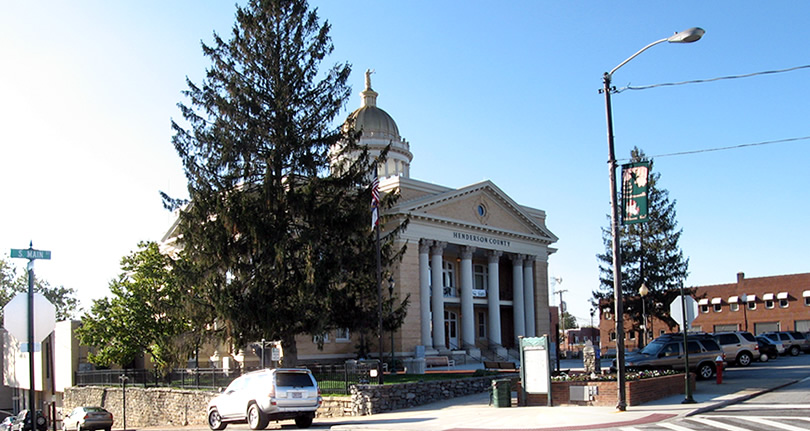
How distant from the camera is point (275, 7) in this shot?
109ft

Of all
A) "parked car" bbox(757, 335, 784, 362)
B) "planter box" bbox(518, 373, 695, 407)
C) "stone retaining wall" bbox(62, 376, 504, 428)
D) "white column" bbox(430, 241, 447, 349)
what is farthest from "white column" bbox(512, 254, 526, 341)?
"planter box" bbox(518, 373, 695, 407)

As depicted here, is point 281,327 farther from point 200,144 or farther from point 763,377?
point 763,377

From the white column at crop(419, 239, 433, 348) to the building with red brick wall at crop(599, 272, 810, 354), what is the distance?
2763 centimetres

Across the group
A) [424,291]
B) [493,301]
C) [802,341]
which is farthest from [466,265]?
[802,341]

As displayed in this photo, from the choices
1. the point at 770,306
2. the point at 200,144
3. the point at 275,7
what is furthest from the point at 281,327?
the point at 770,306

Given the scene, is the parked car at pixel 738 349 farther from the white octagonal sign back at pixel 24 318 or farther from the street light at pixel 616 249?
the white octagonal sign back at pixel 24 318

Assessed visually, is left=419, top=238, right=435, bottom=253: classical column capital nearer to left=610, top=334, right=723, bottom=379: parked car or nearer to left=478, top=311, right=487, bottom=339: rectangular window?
left=478, top=311, right=487, bottom=339: rectangular window

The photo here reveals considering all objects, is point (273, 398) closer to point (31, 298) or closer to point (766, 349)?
point (31, 298)

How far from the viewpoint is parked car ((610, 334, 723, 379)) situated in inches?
1176

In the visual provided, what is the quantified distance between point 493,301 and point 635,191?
34435 mm

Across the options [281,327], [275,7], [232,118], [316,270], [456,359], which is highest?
[275,7]

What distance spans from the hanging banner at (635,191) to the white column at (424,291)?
28.0 metres

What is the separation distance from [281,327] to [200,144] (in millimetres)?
8871

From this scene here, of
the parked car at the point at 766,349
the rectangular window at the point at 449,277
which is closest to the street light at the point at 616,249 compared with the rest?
the parked car at the point at 766,349
